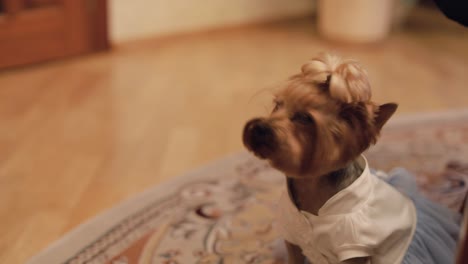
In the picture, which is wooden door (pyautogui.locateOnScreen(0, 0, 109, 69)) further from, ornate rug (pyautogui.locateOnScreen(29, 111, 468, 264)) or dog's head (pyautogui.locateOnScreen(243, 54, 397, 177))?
dog's head (pyautogui.locateOnScreen(243, 54, 397, 177))

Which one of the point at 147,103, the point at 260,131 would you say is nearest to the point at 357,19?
the point at 147,103

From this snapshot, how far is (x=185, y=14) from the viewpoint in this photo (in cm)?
370

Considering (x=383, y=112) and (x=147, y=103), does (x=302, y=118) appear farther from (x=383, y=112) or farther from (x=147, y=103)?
(x=147, y=103)

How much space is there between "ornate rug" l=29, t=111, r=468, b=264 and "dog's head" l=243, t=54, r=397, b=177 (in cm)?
53

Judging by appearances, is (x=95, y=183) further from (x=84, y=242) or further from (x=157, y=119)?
(x=157, y=119)

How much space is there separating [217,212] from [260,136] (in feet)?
2.36

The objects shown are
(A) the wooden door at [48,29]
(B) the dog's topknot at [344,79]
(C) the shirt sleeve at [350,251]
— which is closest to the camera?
(B) the dog's topknot at [344,79]

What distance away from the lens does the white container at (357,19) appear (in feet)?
11.5

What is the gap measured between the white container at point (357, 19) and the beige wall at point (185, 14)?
53 cm

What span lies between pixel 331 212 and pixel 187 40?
2.55 m

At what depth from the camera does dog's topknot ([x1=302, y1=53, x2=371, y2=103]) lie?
112 cm

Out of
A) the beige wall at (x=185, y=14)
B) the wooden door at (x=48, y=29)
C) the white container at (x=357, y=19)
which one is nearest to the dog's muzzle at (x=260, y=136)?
the wooden door at (x=48, y=29)

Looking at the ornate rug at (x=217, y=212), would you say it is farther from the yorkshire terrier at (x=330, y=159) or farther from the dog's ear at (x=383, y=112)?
the dog's ear at (x=383, y=112)

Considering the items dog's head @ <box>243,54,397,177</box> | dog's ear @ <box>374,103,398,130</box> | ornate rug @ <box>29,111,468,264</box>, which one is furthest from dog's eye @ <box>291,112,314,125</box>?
ornate rug @ <box>29,111,468,264</box>
